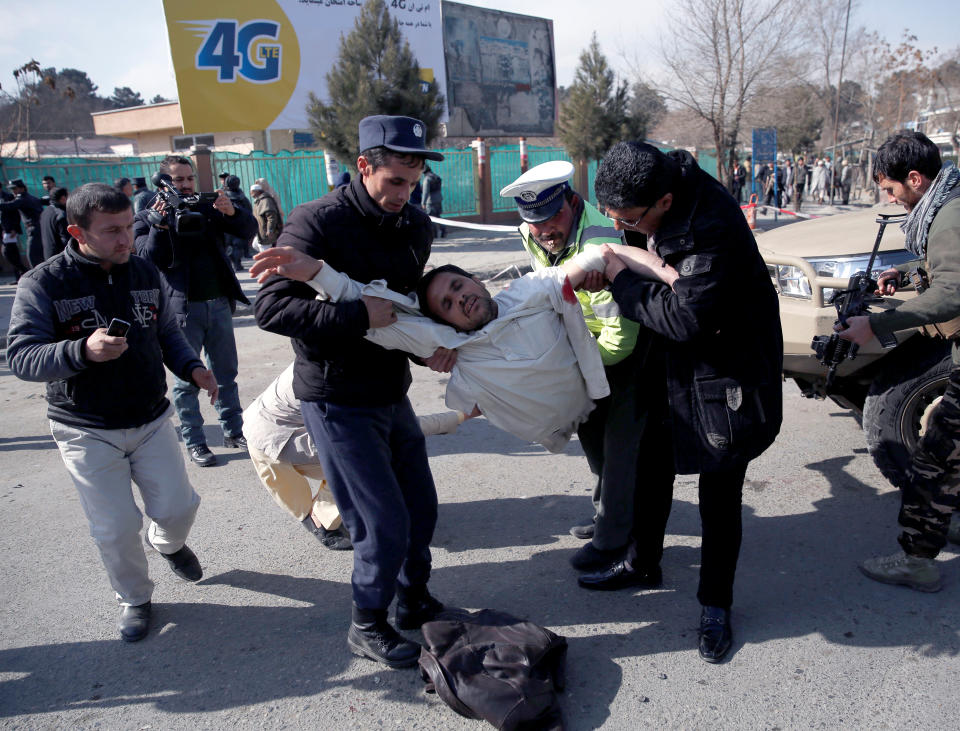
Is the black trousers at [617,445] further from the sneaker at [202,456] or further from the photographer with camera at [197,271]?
the photographer with camera at [197,271]

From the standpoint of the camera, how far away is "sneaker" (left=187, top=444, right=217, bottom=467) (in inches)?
203

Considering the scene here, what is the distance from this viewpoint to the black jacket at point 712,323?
8.19 feet

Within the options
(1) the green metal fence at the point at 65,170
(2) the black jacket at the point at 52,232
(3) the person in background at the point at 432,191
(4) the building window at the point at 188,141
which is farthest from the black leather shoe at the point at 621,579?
(4) the building window at the point at 188,141

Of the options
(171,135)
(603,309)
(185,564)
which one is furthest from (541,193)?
(171,135)

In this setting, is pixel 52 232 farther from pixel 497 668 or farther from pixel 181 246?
pixel 497 668

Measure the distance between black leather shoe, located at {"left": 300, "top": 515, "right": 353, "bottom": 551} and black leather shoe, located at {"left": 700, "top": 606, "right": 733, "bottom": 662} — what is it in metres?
1.85

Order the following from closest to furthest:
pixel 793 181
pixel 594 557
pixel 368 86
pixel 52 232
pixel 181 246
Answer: pixel 594 557 < pixel 181 246 < pixel 52 232 < pixel 368 86 < pixel 793 181

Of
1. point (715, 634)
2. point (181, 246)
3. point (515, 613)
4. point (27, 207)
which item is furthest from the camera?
point (27, 207)

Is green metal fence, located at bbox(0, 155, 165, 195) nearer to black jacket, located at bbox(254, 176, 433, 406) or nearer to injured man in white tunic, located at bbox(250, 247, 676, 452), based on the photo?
black jacket, located at bbox(254, 176, 433, 406)

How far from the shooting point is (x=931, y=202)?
3.10 meters

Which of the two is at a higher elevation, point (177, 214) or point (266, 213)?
point (177, 214)

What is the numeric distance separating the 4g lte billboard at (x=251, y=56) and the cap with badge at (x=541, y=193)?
809 inches

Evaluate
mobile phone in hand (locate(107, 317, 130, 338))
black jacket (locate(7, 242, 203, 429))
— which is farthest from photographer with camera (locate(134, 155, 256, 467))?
mobile phone in hand (locate(107, 317, 130, 338))

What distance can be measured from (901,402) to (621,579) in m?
1.88
